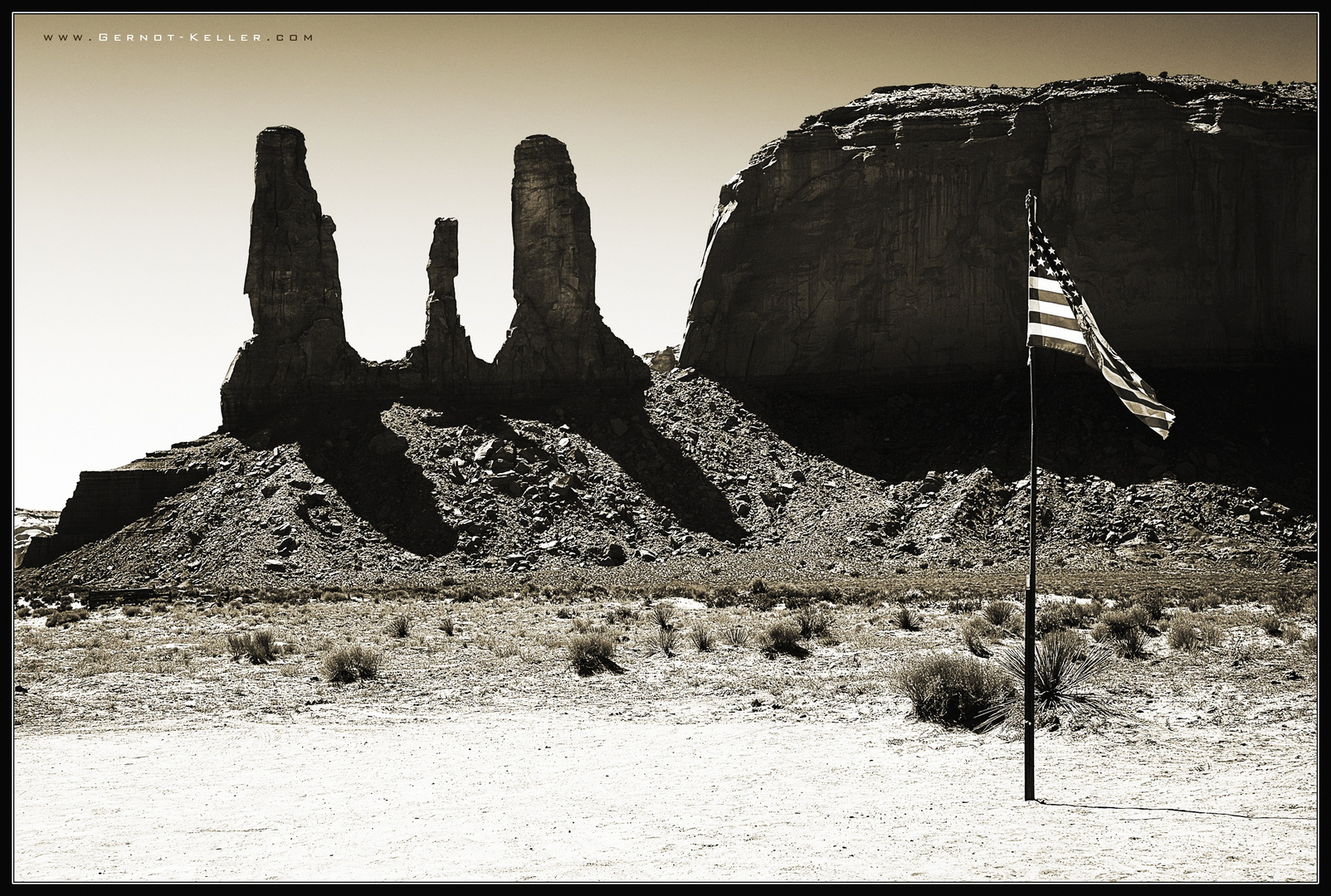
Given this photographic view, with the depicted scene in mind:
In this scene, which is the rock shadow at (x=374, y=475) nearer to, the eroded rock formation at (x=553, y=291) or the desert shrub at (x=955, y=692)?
the eroded rock formation at (x=553, y=291)

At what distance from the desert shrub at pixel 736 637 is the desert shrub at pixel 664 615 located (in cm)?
288

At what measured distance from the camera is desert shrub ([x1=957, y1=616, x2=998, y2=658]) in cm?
2450

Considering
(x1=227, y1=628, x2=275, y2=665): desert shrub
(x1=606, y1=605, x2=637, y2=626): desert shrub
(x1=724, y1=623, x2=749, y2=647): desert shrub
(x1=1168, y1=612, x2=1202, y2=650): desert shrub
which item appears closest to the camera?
(x1=1168, y1=612, x2=1202, y2=650): desert shrub


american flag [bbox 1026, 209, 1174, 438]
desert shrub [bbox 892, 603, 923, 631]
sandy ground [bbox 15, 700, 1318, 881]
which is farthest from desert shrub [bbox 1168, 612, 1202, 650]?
american flag [bbox 1026, 209, 1174, 438]

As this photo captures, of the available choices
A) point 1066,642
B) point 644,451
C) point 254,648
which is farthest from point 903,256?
point 254,648

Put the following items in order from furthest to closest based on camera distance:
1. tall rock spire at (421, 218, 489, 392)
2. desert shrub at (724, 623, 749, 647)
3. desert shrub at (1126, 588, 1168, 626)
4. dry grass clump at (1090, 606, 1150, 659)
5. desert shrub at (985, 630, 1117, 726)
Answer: tall rock spire at (421, 218, 489, 392) < desert shrub at (1126, 588, 1168, 626) < desert shrub at (724, 623, 749, 647) < dry grass clump at (1090, 606, 1150, 659) < desert shrub at (985, 630, 1117, 726)

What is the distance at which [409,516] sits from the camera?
179 ft

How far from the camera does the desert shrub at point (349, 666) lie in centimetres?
2275

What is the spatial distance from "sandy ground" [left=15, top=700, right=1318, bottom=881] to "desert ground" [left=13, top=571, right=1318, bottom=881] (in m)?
0.05

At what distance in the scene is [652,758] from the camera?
52.6ft

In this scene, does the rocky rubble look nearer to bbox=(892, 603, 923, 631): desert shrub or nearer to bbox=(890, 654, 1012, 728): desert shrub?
bbox=(892, 603, 923, 631): desert shrub

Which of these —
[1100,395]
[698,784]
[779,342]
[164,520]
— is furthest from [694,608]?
[779,342]

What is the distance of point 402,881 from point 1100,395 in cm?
5718

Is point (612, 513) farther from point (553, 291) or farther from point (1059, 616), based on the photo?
point (1059, 616)
